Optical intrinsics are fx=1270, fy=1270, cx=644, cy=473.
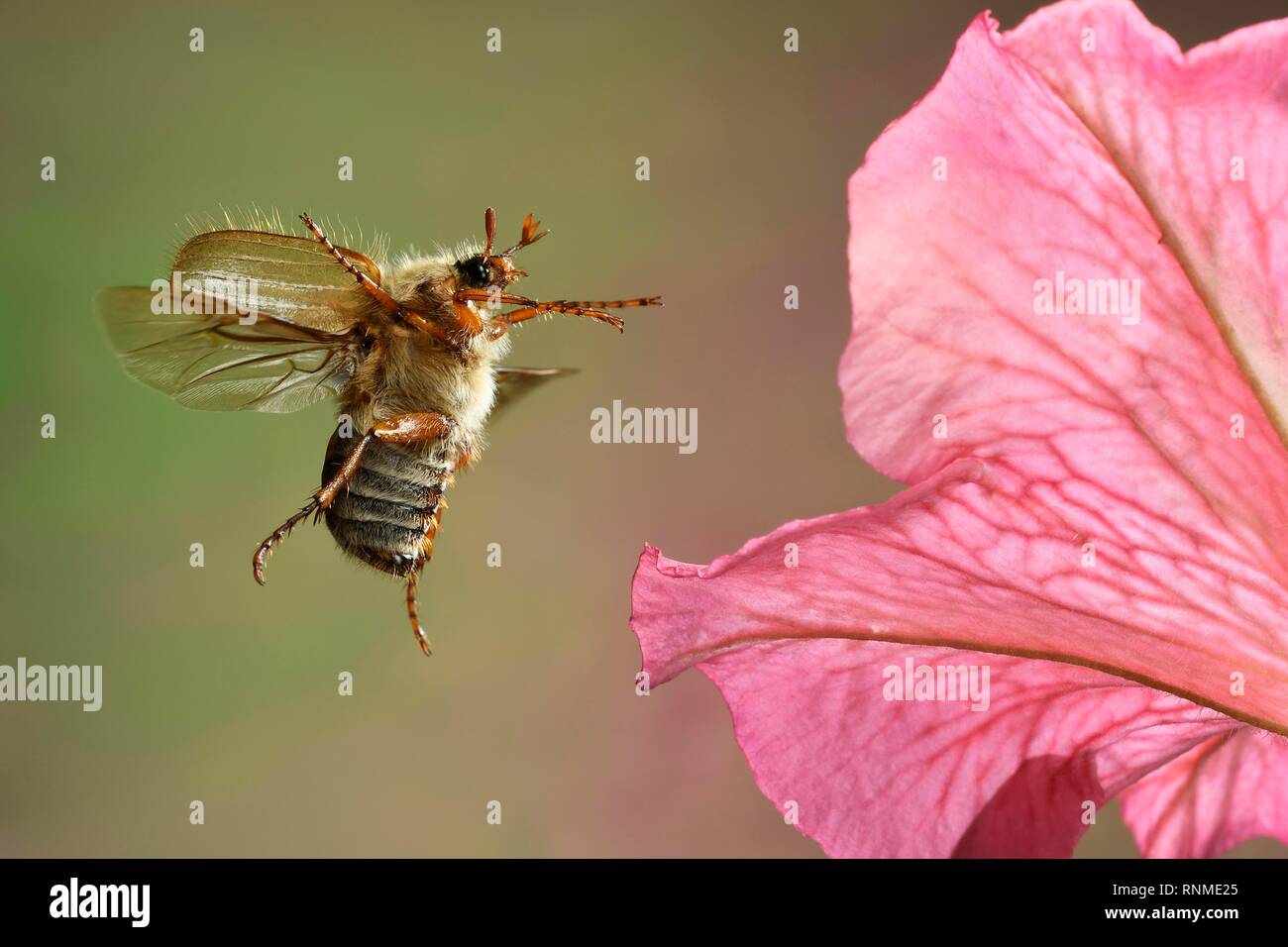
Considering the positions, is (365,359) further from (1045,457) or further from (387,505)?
(1045,457)

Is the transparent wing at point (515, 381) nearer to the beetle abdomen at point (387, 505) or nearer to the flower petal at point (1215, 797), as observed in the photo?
the beetle abdomen at point (387, 505)

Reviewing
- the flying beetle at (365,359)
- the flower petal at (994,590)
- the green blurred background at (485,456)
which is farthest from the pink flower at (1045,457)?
the green blurred background at (485,456)

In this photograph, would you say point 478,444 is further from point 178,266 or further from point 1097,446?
point 1097,446

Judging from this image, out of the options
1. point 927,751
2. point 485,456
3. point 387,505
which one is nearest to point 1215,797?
point 927,751

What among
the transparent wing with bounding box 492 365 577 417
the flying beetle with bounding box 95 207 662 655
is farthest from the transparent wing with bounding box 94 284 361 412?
the transparent wing with bounding box 492 365 577 417
